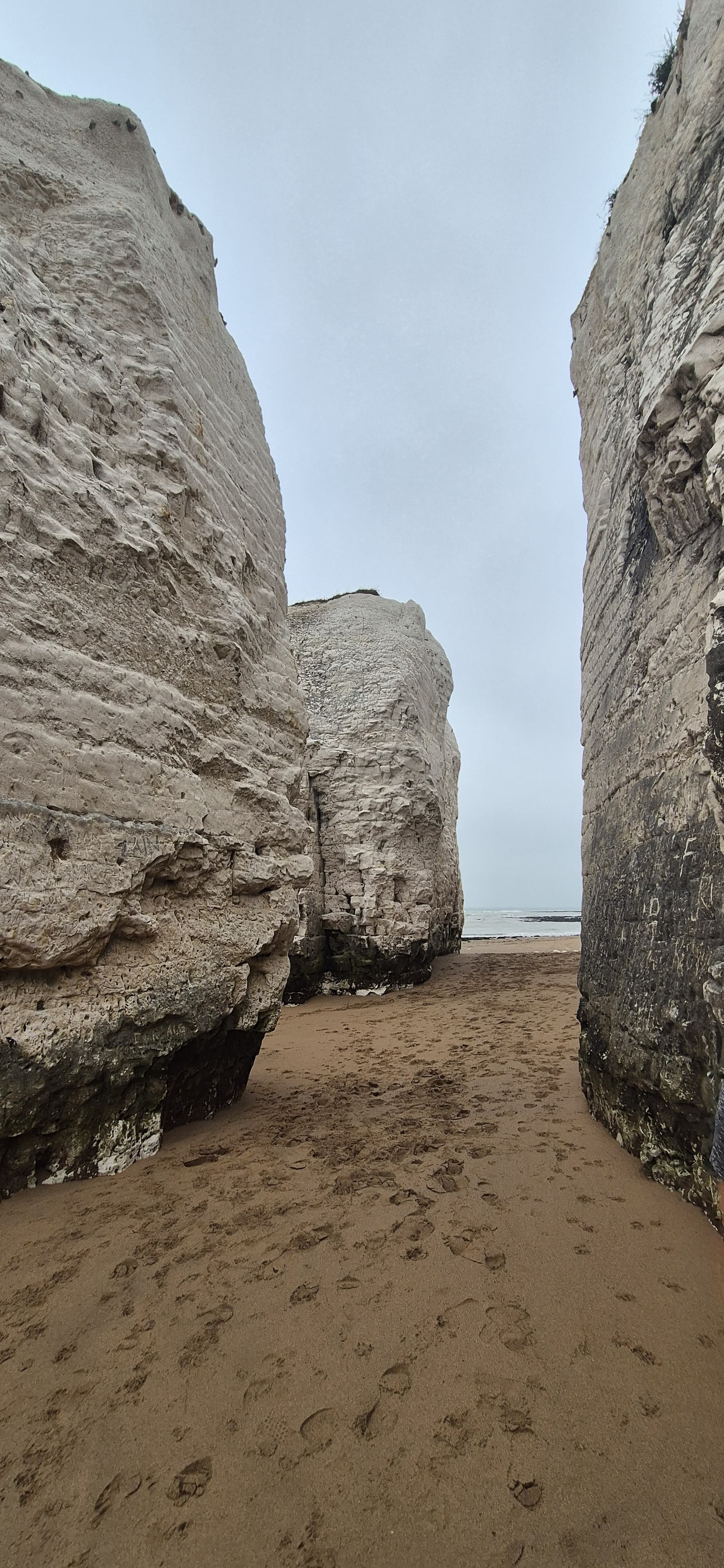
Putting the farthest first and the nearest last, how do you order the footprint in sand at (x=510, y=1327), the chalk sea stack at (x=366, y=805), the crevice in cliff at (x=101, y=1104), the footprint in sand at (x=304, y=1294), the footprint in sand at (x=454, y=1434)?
the chalk sea stack at (x=366, y=805) < the crevice in cliff at (x=101, y=1104) < the footprint in sand at (x=304, y=1294) < the footprint in sand at (x=510, y=1327) < the footprint in sand at (x=454, y=1434)

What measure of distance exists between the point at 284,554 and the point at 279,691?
169cm

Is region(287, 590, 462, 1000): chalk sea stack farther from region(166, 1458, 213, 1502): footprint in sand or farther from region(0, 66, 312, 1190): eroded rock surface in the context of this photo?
region(166, 1458, 213, 1502): footprint in sand

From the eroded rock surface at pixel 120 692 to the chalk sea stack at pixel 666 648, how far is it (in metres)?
2.13

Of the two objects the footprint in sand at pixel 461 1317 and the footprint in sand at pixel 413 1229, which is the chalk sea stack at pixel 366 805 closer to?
the footprint in sand at pixel 413 1229

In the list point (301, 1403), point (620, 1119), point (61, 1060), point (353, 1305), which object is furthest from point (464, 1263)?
point (61, 1060)

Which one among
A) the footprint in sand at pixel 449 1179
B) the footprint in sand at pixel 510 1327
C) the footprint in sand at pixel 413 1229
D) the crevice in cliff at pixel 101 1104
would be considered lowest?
the footprint in sand at pixel 449 1179

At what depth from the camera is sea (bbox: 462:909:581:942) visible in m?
30.1

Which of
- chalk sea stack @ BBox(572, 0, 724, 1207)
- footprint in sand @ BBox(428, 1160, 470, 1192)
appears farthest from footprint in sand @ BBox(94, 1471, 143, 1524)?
chalk sea stack @ BBox(572, 0, 724, 1207)

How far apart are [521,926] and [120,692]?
4052 centimetres

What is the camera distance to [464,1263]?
2217mm

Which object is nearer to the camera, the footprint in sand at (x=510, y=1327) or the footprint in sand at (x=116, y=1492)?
the footprint in sand at (x=116, y=1492)

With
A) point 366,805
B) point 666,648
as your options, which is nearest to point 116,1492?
point 666,648

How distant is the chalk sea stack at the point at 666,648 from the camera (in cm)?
240

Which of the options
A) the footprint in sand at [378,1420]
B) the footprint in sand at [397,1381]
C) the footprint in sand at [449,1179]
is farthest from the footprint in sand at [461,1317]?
the footprint in sand at [449,1179]
